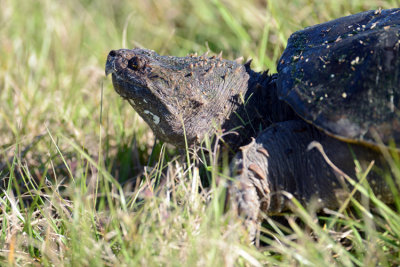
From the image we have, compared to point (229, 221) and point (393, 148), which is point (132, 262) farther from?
point (393, 148)

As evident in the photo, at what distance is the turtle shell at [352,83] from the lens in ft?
6.53

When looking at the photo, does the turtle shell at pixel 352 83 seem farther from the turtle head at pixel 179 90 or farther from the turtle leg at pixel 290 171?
the turtle head at pixel 179 90

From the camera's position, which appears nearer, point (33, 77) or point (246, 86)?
point (246, 86)

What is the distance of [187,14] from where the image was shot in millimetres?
6191

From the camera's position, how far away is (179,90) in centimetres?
251

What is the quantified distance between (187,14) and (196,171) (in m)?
4.36

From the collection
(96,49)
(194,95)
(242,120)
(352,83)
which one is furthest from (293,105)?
(96,49)

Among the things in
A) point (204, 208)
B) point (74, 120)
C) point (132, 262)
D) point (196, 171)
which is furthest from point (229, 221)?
point (74, 120)

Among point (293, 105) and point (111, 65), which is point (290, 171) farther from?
point (111, 65)

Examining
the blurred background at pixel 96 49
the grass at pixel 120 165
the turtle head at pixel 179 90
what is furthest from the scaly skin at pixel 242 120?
the blurred background at pixel 96 49

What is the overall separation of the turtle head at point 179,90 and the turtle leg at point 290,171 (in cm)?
38

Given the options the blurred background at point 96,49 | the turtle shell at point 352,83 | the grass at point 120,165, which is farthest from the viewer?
the blurred background at point 96,49

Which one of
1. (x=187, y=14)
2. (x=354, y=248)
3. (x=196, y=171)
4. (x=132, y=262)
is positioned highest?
(x=187, y=14)

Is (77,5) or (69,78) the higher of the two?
(77,5)
